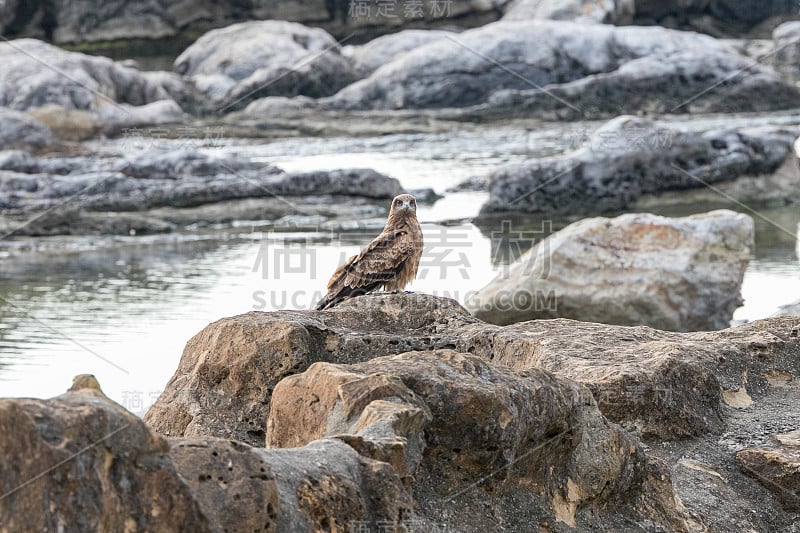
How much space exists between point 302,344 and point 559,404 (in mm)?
1304

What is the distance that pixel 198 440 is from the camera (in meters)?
3.35

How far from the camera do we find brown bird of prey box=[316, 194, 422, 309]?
316 inches

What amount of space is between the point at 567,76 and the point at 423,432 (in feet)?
114

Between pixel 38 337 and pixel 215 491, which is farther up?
pixel 215 491

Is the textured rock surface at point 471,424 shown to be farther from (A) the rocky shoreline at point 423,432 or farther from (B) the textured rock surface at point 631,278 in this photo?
(B) the textured rock surface at point 631,278

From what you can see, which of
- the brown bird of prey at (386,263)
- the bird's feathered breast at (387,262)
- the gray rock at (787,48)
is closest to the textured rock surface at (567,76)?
the gray rock at (787,48)

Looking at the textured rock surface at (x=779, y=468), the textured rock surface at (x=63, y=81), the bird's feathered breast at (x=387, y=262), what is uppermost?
the textured rock surface at (x=63, y=81)

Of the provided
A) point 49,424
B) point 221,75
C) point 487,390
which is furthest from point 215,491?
point 221,75

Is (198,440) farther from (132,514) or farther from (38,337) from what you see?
(38,337)

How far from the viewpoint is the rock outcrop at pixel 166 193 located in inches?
715

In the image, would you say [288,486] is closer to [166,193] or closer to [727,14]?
[166,193]

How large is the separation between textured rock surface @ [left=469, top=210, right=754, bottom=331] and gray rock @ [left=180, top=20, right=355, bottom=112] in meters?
26.7

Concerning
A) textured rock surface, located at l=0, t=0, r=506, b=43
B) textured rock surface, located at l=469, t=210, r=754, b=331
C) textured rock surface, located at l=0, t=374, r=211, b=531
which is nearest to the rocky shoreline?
textured rock surface, located at l=0, t=374, r=211, b=531

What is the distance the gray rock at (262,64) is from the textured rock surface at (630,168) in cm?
2003
